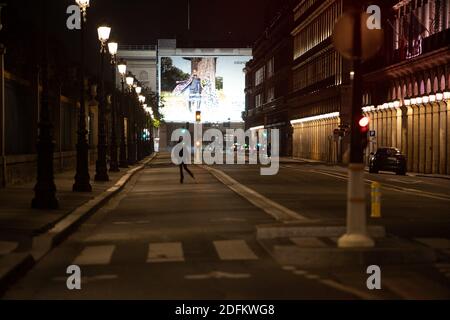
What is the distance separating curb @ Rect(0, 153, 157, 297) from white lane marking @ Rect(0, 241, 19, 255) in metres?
0.28

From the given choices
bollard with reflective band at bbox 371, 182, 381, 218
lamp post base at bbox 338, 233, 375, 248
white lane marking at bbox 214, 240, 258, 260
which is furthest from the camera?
bollard with reflective band at bbox 371, 182, 381, 218

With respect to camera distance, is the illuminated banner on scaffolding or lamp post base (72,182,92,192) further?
the illuminated banner on scaffolding

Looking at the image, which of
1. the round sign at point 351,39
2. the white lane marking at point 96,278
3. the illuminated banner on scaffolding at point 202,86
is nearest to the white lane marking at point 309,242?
the round sign at point 351,39

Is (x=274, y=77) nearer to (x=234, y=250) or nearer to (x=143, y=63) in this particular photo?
(x=143, y=63)

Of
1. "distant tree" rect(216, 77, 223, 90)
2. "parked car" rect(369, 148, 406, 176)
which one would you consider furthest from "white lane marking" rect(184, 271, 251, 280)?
"distant tree" rect(216, 77, 223, 90)

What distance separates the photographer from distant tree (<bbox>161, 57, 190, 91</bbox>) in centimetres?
15262

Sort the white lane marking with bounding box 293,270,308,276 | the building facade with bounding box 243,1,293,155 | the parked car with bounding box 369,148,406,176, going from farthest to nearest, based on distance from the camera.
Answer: the building facade with bounding box 243,1,293,155 → the parked car with bounding box 369,148,406,176 → the white lane marking with bounding box 293,270,308,276

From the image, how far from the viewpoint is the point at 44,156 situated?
68.3ft

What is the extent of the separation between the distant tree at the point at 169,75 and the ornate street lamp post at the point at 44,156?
132 metres

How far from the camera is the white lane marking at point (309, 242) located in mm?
12547

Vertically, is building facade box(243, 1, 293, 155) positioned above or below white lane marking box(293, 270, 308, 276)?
above

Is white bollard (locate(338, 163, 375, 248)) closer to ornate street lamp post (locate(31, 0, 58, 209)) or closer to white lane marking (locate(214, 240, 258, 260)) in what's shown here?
white lane marking (locate(214, 240, 258, 260))

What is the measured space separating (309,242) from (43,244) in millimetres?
4372
